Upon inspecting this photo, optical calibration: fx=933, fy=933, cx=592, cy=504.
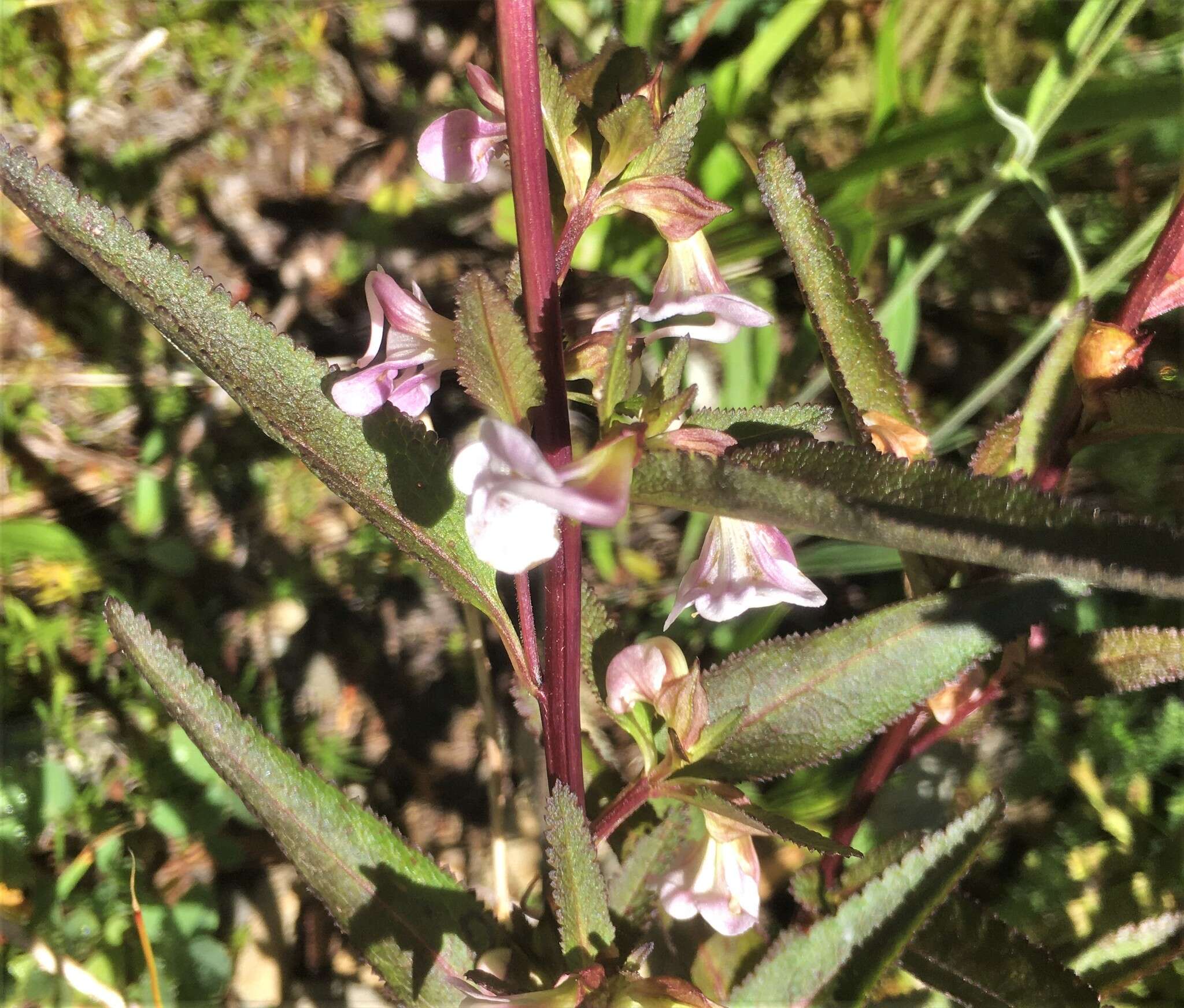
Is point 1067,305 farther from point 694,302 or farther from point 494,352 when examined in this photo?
point 494,352

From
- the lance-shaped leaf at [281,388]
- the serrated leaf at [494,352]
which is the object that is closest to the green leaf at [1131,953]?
the lance-shaped leaf at [281,388]

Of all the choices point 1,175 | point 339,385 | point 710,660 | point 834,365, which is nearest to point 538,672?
point 339,385

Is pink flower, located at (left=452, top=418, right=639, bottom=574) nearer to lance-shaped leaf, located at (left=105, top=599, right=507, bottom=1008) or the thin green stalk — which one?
lance-shaped leaf, located at (left=105, top=599, right=507, bottom=1008)

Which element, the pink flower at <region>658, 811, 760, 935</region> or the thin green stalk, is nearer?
the pink flower at <region>658, 811, 760, 935</region>

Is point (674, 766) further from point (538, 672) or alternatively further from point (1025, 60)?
point (1025, 60)

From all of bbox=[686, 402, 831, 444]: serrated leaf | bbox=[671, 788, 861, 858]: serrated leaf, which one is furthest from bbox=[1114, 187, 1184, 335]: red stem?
bbox=[671, 788, 861, 858]: serrated leaf
